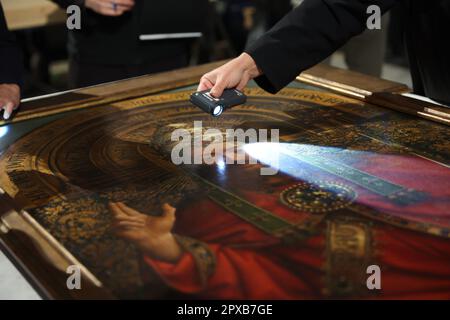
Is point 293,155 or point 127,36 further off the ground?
point 127,36

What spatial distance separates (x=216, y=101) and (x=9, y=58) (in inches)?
30.8

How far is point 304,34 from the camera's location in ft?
5.28

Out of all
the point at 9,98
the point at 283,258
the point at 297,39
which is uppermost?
the point at 297,39

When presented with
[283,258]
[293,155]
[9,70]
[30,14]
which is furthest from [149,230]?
[30,14]

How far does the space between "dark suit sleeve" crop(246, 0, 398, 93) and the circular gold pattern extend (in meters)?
0.42

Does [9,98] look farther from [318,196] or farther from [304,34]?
A: [318,196]

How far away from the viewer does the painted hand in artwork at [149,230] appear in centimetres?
108

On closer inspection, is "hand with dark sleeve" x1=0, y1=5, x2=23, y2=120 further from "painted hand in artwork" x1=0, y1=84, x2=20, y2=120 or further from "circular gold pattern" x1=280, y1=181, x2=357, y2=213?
"circular gold pattern" x1=280, y1=181, x2=357, y2=213

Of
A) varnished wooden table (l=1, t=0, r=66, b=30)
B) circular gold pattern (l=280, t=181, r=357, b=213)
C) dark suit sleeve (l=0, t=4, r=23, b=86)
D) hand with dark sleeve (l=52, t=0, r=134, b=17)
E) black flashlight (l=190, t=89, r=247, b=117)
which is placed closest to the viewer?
circular gold pattern (l=280, t=181, r=357, b=213)

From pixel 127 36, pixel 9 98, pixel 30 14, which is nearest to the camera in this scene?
pixel 9 98

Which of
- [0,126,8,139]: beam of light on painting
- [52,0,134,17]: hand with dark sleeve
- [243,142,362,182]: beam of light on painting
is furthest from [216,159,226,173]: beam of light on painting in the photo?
[52,0,134,17]: hand with dark sleeve

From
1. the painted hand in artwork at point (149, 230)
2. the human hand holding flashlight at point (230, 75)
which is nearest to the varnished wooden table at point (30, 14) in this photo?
the human hand holding flashlight at point (230, 75)

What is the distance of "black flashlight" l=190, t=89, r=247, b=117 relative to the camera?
153cm

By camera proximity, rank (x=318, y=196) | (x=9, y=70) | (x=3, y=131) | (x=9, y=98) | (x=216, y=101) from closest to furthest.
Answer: (x=318, y=196) → (x=216, y=101) → (x=3, y=131) → (x=9, y=98) → (x=9, y=70)
